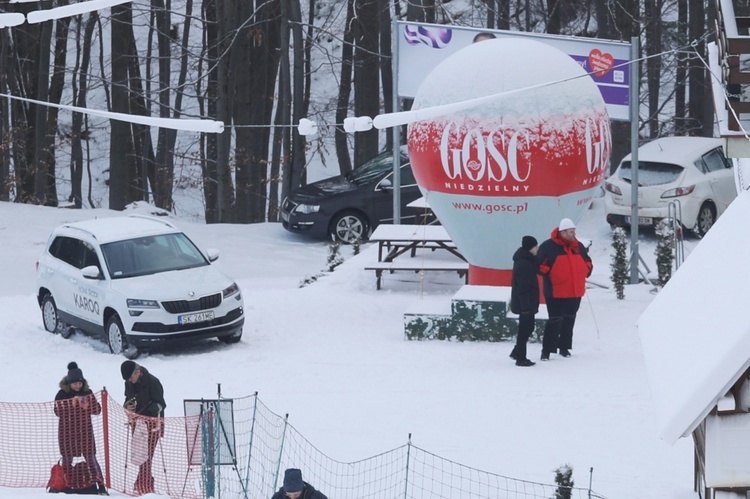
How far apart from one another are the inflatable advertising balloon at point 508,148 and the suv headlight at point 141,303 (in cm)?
469

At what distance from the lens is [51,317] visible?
17703 mm

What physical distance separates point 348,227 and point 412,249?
4301 mm

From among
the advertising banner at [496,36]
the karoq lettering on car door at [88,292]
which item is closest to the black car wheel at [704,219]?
the advertising banner at [496,36]

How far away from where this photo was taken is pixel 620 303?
18.7 meters

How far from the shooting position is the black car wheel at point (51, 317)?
1758cm

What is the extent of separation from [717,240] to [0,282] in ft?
53.5

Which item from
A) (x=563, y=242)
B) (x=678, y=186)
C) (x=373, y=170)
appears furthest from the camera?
(x=373, y=170)

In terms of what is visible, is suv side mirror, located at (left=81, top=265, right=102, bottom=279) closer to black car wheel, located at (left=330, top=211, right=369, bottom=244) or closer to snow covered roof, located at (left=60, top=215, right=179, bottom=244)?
snow covered roof, located at (left=60, top=215, right=179, bottom=244)

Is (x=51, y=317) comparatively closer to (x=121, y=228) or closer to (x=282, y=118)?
(x=121, y=228)

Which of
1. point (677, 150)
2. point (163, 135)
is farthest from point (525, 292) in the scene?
point (163, 135)

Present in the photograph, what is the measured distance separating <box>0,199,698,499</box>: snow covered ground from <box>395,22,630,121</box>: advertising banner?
297 centimetres

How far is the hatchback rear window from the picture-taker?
2366cm

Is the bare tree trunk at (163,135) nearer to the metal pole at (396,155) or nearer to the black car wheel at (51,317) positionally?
the metal pole at (396,155)

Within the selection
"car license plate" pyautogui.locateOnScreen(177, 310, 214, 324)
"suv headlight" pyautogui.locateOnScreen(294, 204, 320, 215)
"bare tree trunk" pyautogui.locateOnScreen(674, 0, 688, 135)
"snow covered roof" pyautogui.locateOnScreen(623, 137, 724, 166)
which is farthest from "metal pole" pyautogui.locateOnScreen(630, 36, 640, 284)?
"bare tree trunk" pyautogui.locateOnScreen(674, 0, 688, 135)
